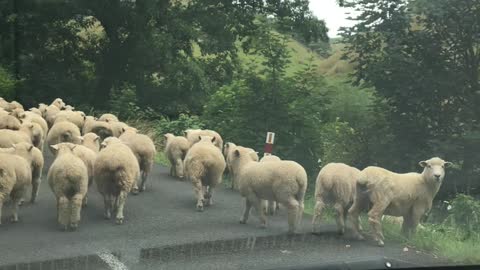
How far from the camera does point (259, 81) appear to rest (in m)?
12.7

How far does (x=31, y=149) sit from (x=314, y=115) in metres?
5.49

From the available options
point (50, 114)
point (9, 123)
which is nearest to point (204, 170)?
point (9, 123)

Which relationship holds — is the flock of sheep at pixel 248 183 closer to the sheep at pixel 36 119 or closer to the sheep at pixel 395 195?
the sheep at pixel 395 195

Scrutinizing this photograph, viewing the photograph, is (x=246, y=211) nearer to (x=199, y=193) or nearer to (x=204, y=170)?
(x=199, y=193)

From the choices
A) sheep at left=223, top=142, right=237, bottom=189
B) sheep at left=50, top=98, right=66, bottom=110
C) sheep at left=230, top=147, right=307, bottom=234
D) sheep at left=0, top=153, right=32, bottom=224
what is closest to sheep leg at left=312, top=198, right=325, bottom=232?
sheep at left=230, top=147, right=307, bottom=234

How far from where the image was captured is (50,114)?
13547 mm

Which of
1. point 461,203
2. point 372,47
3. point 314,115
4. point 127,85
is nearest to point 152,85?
point 127,85

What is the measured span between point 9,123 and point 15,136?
52.5 inches

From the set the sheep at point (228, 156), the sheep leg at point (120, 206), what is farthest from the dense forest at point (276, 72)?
the sheep leg at point (120, 206)

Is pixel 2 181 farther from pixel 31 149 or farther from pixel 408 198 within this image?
pixel 408 198

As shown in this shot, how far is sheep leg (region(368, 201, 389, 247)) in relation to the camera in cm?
727

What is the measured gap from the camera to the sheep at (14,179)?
7137mm

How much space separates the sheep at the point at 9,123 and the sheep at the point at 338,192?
576cm

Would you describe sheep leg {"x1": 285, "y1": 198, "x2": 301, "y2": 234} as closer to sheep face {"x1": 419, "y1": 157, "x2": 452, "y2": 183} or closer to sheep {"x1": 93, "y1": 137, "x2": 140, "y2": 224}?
sheep face {"x1": 419, "y1": 157, "x2": 452, "y2": 183}
